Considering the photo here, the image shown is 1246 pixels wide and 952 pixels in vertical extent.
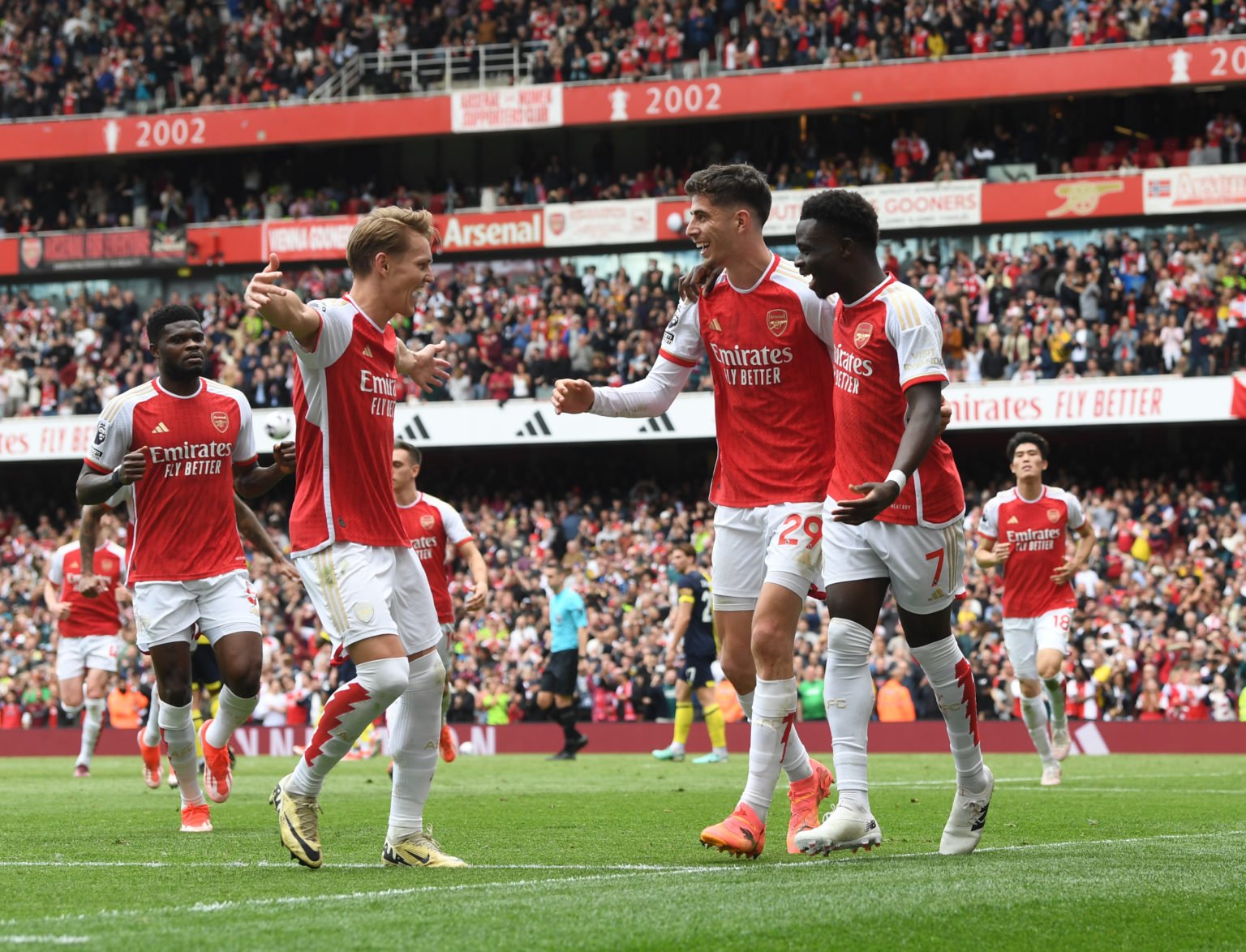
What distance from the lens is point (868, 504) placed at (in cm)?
680

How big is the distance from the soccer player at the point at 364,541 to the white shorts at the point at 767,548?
1.42 meters

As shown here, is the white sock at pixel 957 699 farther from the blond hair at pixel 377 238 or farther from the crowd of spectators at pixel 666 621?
the crowd of spectators at pixel 666 621

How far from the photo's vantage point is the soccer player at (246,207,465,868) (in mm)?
7254

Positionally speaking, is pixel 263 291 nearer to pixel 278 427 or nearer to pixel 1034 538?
pixel 278 427

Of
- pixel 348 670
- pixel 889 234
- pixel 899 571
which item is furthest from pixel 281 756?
pixel 899 571

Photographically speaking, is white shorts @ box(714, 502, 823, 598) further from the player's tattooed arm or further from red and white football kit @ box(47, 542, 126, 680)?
red and white football kit @ box(47, 542, 126, 680)

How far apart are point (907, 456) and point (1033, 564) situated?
28.7 feet

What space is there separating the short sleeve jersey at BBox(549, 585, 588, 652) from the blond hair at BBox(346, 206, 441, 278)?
1422 centimetres

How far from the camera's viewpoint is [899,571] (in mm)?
7543

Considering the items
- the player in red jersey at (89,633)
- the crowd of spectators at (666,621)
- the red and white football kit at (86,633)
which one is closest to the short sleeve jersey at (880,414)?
the player in red jersey at (89,633)

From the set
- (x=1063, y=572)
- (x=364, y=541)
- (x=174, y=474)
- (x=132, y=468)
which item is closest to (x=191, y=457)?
(x=174, y=474)

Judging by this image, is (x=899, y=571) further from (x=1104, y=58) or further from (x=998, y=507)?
(x=1104, y=58)

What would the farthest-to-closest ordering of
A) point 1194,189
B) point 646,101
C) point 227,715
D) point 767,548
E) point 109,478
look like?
1. point 646,101
2. point 1194,189
3. point 227,715
4. point 109,478
5. point 767,548

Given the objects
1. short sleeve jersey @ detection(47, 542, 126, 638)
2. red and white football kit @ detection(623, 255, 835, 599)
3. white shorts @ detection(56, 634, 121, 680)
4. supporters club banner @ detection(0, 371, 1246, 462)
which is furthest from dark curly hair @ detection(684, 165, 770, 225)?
supporters club banner @ detection(0, 371, 1246, 462)
